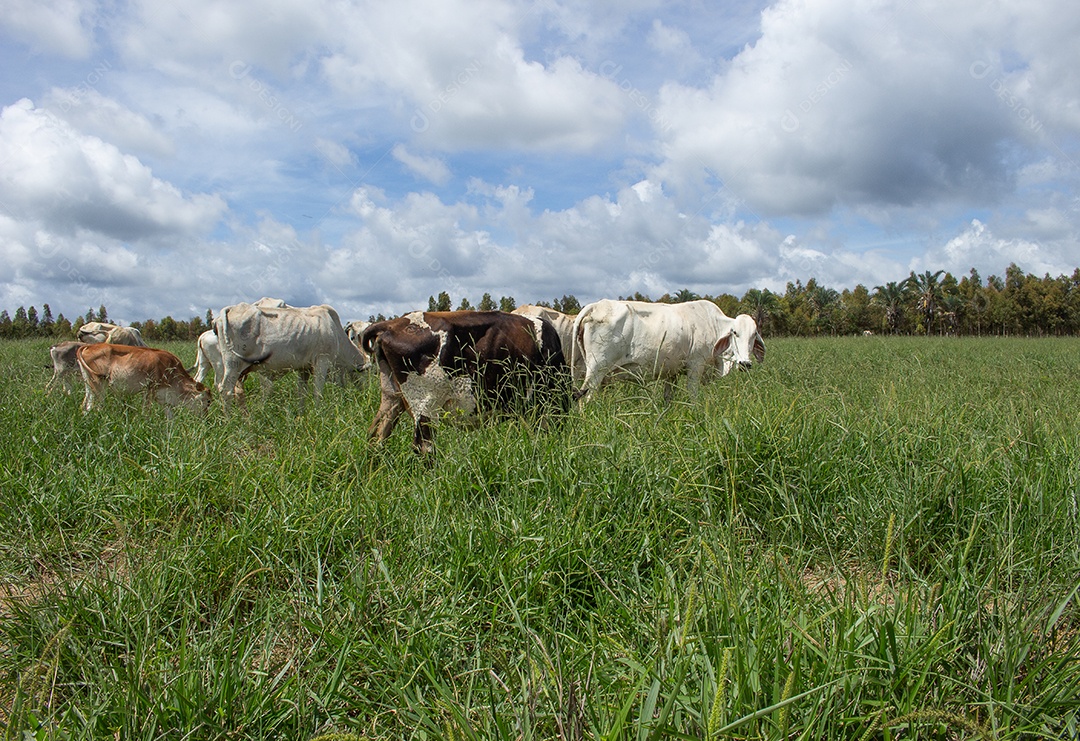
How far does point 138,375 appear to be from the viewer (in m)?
7.57

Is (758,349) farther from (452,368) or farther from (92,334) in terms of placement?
(92,334)

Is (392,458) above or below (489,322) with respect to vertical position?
below

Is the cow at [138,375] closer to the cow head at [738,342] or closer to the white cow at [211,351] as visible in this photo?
the white cow at [211,351]

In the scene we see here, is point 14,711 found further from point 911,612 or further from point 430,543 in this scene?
point 911,612

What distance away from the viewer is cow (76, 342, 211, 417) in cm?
744

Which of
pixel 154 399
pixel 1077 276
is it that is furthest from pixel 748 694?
pixel 1077 276

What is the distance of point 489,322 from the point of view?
593cm

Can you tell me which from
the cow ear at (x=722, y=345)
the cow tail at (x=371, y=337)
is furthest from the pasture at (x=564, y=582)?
the cow ear at (x=722, y=345)

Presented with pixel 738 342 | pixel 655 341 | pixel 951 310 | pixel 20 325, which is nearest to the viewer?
pixel 655 341

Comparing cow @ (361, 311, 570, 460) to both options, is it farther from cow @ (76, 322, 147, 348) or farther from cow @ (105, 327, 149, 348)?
cow @ (76, 322, 147, 348)

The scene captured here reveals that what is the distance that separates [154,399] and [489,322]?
13.9 feet

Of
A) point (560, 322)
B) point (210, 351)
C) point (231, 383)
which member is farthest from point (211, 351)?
point (560, 322)

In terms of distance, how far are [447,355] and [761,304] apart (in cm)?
7472

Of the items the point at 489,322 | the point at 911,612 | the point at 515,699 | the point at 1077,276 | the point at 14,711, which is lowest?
the point at 515,699
